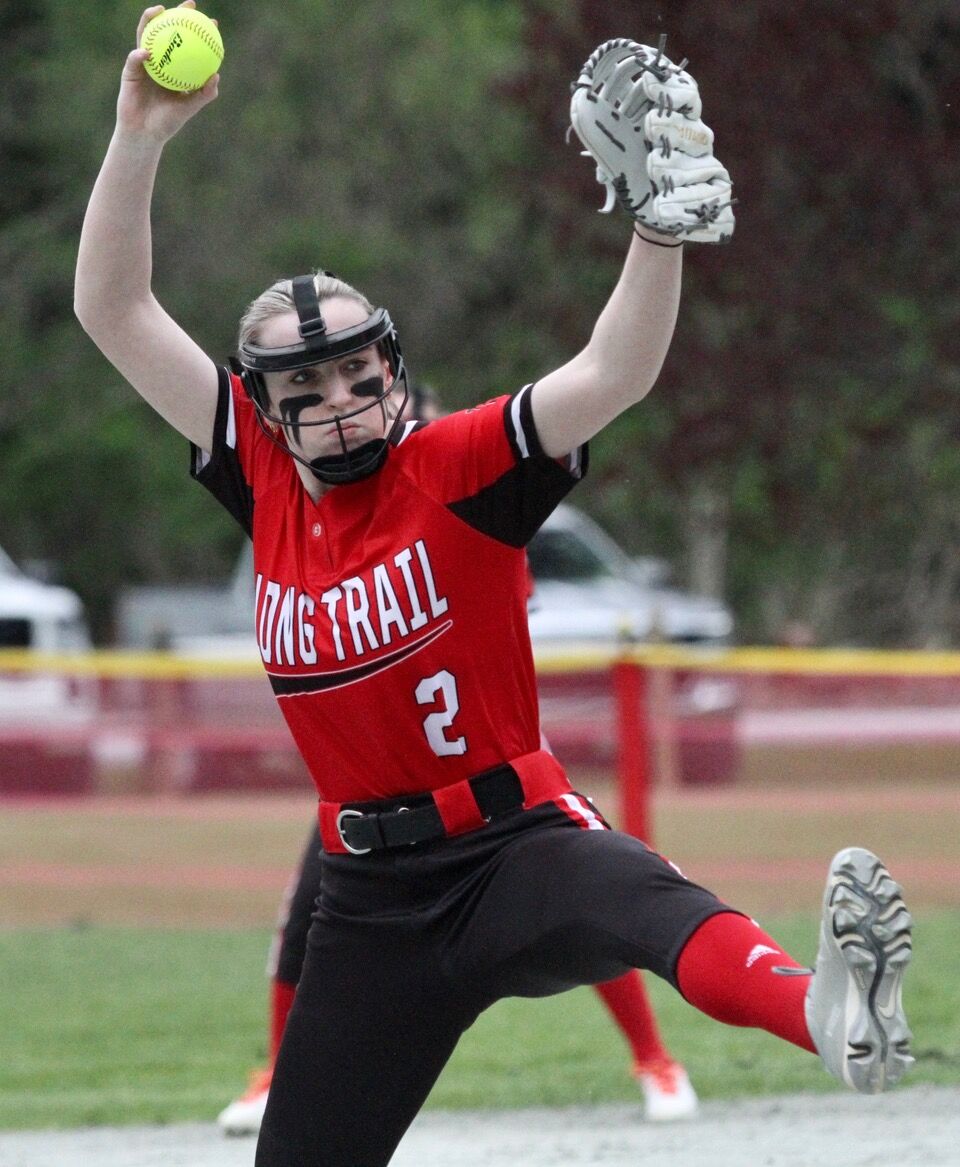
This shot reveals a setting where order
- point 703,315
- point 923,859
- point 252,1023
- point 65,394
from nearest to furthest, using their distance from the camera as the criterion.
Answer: point 252,1023, point 923,859, point 703,315, point 65,394

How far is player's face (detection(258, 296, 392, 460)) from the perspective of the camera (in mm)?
3539

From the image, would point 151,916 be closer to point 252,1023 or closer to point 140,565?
point 252,1023

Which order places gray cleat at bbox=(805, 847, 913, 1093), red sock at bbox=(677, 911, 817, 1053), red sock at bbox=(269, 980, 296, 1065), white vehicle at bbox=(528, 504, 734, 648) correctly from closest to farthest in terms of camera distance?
gray cleat at bbox=(805, 847, 913, 1093) → red sock at bbox=(677, 911, 817, 1053) → red sock at bbox=(269, 980, 296, 1065) → white vehicle at bbox=(528, 504, 734, 648)

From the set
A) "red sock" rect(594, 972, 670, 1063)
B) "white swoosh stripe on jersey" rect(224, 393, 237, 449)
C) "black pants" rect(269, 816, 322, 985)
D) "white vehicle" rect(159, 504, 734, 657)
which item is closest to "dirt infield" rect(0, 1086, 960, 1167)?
"red sock" rect(594, 972, 670, 1063)

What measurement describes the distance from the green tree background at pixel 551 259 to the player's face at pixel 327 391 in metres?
11.9

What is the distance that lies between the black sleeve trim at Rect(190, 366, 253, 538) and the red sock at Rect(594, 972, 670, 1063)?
2.37 m

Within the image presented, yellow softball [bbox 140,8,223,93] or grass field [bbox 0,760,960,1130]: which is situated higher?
yellow softball [bbox 140,8,223,93]

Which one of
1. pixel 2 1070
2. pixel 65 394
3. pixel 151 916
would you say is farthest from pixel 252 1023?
pixel 65 394

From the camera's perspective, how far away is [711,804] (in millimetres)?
9906

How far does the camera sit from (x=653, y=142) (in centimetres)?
312

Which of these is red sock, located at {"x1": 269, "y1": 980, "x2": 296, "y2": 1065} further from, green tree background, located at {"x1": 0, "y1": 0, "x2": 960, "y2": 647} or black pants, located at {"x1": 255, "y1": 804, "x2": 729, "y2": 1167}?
green tree background, located at {"x1": 0, "y1": 0, "x2": 960, "y2": 647}

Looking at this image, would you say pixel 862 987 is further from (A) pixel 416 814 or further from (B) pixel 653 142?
(B) pixel 653 142

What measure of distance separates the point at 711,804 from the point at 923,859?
1.11 m

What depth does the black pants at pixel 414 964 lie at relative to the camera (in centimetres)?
336
